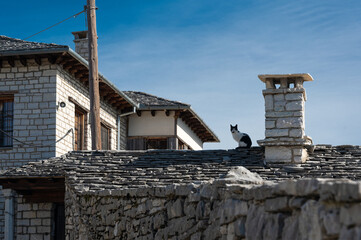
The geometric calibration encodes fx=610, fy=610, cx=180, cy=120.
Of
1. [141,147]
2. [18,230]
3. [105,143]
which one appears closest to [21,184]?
[18,230]

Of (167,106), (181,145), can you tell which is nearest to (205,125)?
(181,145)

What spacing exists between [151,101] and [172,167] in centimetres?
887

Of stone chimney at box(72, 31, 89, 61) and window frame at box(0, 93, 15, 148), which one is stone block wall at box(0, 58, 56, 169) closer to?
window frame at box(0, 93, 15, 148)

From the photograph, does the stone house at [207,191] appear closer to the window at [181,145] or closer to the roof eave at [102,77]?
the roof eave at [102,77]

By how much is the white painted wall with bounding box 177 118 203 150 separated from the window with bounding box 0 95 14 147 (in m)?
6.38

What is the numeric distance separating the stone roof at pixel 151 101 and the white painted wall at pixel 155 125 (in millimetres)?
363

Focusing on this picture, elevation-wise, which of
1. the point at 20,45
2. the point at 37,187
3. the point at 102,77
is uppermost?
the point at 20,45

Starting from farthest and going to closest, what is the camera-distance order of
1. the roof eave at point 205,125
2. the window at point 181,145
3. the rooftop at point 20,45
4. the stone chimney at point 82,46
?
1. the window at point 181,145
2. the roof eave at point 205,125
3. the stone chimney at point 82,46
4. the rooftop at point 20,45

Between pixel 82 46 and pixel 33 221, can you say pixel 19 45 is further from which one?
pixel 33 221

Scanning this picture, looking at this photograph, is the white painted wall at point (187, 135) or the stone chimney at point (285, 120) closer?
the stone chimney at point (285, 120)

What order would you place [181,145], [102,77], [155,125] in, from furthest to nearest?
[181,145] → [155,125] → [102,77]

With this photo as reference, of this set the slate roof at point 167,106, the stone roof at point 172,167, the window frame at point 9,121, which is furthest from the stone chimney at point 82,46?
the stone roof at point 172,167

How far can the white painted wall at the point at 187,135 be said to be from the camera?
66.8ft

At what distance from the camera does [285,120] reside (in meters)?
11.1
